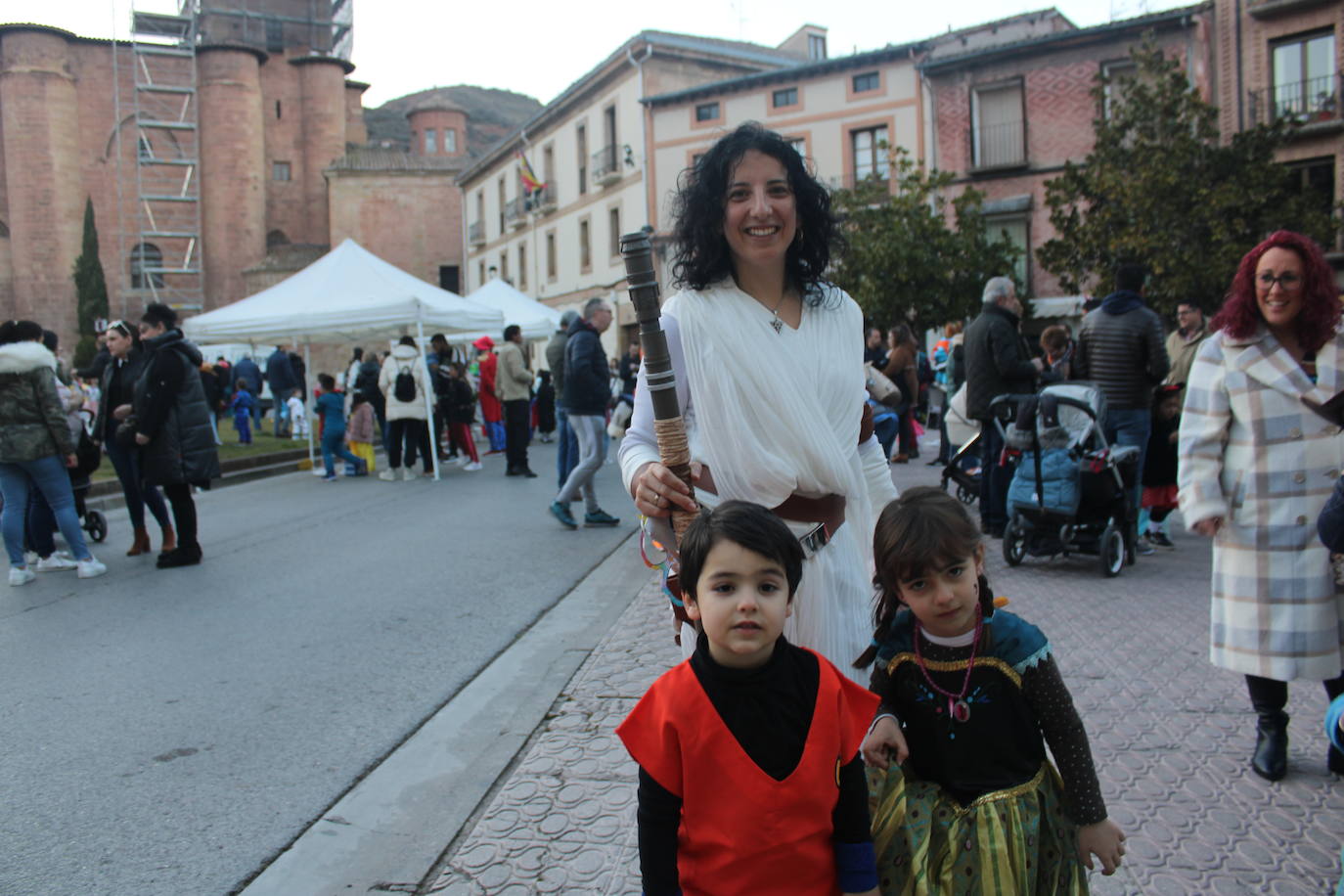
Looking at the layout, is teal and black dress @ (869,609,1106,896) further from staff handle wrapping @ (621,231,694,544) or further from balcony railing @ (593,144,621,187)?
balcony railing @ (593,144,621,187)

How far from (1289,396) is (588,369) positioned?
262 inches

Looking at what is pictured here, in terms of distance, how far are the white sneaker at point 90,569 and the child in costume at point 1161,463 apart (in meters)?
7.74

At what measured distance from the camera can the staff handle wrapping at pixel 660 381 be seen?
7.01ft

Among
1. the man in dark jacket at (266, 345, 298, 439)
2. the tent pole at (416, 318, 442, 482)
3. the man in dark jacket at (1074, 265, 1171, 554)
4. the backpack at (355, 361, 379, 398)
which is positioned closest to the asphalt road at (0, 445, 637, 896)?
the man in dark jacket at (1074, 265, 1171, 554)

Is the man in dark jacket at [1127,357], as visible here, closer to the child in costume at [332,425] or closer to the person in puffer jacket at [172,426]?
the person in puffer jacket at [172,426]

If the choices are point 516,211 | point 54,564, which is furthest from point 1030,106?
point 54,564

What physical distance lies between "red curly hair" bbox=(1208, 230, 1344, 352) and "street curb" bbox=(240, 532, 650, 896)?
2.89 meters

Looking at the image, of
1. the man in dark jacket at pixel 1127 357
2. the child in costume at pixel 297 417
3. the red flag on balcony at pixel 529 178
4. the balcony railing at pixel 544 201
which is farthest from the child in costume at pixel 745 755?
the balcony railing at pixel 544 201

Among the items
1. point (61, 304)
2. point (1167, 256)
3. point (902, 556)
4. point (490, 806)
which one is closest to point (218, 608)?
point (490, 806)

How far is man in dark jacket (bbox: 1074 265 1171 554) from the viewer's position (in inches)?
288

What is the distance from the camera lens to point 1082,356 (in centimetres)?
759

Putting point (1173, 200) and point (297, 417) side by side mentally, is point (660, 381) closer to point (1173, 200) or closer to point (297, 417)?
point (297, 417)

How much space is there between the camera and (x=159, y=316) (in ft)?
25.9

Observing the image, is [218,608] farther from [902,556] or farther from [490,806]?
[902,556]
